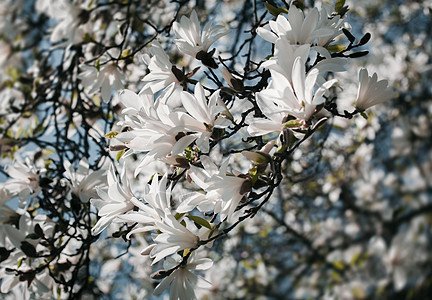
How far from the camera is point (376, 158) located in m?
2.10

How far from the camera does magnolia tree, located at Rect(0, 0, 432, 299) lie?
461mm

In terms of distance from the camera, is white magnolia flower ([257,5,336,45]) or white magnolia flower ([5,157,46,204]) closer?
white magnolia flower ([257,5,336,45])

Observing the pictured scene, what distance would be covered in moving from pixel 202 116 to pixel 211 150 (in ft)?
0.43

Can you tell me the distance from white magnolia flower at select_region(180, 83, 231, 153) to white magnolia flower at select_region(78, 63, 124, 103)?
314 millimetres

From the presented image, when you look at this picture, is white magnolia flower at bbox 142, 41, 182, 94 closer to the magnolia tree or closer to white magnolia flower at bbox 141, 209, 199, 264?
the magnolia tree

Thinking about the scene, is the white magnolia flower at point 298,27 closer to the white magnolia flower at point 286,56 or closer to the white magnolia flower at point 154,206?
the white magnolia flower at point 286,56

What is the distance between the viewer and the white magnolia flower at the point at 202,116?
17.6 inches

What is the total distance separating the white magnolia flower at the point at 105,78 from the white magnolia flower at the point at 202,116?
314 mm

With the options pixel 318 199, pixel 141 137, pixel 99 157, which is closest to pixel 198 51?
pixel 141 137

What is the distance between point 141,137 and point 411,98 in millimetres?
1876

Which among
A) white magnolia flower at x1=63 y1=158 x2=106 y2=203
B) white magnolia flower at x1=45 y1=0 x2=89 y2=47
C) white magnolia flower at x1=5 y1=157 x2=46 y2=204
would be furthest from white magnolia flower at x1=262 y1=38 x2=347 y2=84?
white magnolia flower at x1=45 y1=0 x2=89 y2=47

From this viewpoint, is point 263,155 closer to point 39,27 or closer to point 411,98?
point 39,27

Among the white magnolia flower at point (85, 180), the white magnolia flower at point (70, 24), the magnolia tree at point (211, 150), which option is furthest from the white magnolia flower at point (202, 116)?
the white magnolia flower at point (70, 24)

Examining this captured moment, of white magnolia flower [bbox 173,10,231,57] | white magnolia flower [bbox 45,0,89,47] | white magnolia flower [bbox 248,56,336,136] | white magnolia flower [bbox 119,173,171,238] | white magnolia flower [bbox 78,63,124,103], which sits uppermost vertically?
white magnolia flower [bbox 45,0,89,47]
